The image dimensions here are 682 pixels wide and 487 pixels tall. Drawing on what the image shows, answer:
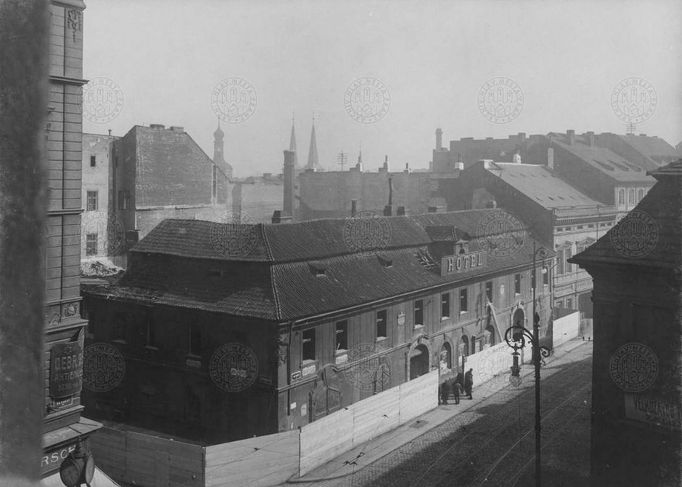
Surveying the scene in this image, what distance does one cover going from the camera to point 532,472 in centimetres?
2203

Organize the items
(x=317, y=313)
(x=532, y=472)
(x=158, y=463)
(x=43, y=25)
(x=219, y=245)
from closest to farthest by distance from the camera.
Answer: (x=43, y=25)
(x=158, y=463)
(x=532, y=472)
(x=317, y=313)
(x=219, y=245)

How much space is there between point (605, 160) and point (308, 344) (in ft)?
140

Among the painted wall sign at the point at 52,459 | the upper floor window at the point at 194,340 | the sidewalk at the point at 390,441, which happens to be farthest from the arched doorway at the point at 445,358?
the painted wall sign at the point at 52,459

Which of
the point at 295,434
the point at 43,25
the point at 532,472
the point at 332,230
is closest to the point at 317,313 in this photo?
the point at 295,434

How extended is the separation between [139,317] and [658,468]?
802 inches

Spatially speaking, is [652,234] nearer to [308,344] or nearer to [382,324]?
[308,344]

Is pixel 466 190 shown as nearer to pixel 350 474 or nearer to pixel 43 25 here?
pixel 350 474

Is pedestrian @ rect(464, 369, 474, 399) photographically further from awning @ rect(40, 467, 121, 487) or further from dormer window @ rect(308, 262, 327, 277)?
awning @ rect(40, 467, 121, 487)

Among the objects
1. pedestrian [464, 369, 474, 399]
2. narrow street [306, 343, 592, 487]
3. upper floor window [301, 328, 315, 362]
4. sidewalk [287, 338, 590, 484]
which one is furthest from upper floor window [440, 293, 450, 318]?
upper floor window [301, 328, 315, 362]

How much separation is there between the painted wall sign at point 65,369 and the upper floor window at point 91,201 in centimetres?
3116

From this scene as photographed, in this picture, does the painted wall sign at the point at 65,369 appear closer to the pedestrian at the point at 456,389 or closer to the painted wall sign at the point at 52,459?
the painted wall sign at the point at 52,459

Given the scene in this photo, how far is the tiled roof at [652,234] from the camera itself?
17.1 metres

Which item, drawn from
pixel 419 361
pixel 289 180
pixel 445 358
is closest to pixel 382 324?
pixel 419 361

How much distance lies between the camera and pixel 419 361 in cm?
3184
